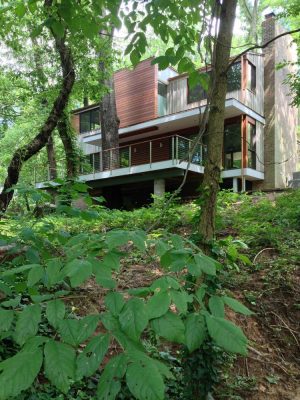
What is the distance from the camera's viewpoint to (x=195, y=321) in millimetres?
1277

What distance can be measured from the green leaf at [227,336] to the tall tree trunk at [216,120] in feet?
5.59

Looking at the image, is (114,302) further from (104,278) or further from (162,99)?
(162,99)

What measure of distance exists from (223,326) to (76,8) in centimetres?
260

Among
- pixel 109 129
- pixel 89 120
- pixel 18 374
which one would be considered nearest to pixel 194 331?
pixel 18 374

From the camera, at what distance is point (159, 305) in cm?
119

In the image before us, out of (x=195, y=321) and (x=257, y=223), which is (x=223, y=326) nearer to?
(x=195, y=321)

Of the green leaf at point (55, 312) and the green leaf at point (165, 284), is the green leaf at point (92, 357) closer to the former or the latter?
the green leaf at point (55, 312)

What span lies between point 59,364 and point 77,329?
7.0 inches

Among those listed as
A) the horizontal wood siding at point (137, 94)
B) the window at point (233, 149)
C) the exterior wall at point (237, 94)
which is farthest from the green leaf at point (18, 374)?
the horizontal wood siding at point (137, 94)

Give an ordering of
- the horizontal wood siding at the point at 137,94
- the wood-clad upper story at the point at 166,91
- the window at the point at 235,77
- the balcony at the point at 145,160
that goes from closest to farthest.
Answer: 1. the balcony at the point at 145,160
2. the window at the point at 235,77
3. the wood-clad upper story at the point at 166,91
4. the horizontal wood siding at the point at 137,94

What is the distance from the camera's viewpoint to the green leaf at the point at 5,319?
1.19 meters

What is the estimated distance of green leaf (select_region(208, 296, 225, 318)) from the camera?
131 cm

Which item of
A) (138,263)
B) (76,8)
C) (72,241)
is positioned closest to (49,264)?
(72,241)

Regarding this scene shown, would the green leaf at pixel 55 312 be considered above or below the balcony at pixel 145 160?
below
